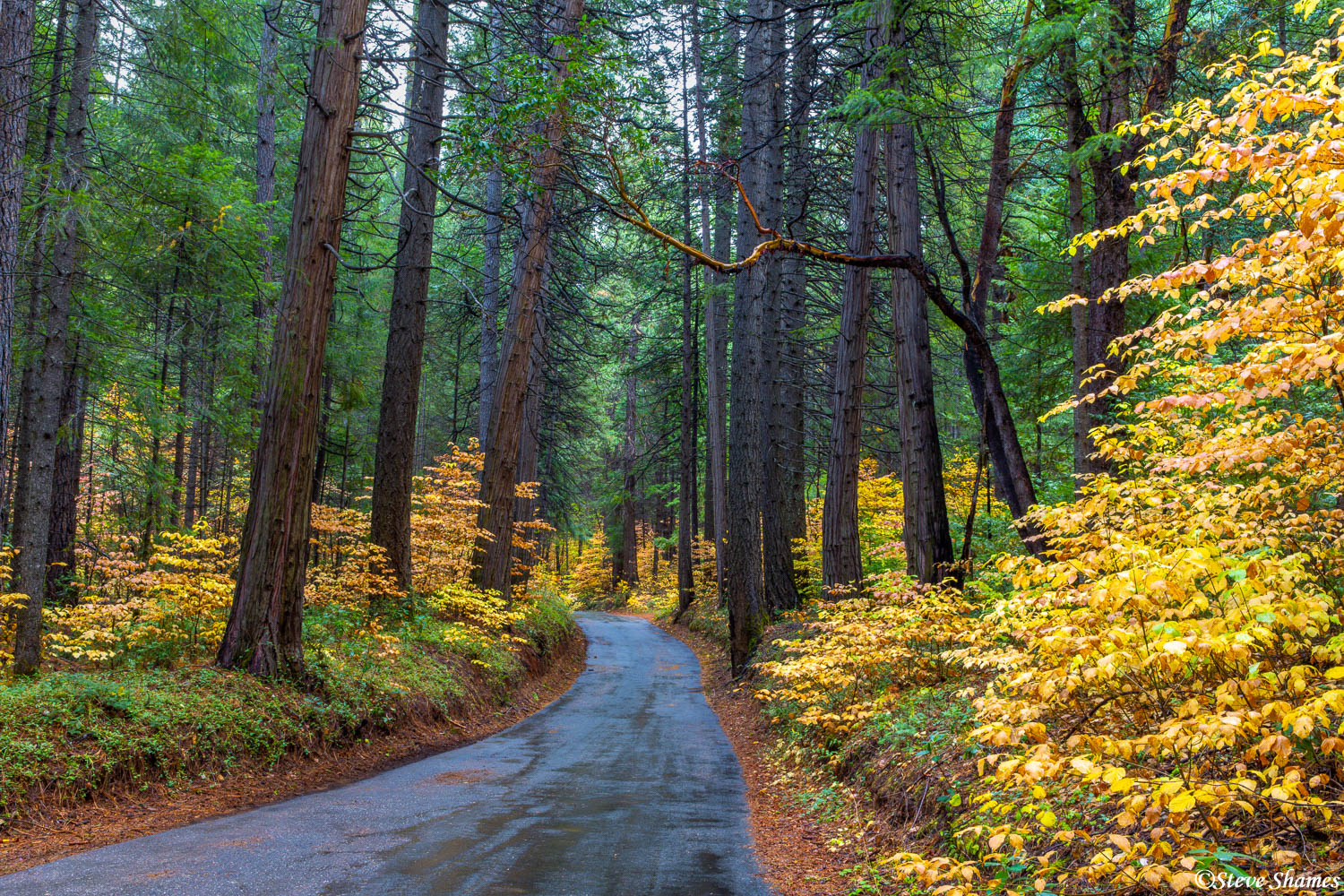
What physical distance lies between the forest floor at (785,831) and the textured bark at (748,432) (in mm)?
2624

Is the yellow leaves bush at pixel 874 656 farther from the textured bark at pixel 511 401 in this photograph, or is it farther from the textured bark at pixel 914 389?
the textured bark at pixel 511 401

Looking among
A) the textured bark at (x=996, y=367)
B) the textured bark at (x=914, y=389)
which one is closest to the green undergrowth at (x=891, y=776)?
the textured bark at (x=996, y=367)

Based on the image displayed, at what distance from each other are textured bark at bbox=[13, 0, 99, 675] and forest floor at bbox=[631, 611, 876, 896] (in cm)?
755

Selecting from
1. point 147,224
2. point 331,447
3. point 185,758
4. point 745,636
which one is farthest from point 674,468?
point 185,758

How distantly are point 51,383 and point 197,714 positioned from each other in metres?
4.55

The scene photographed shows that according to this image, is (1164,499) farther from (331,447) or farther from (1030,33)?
(331,447)

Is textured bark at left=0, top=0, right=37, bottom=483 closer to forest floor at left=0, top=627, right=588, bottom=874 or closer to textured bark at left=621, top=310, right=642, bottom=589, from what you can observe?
forest floor at left=0, top=627, right=588, bottom=874

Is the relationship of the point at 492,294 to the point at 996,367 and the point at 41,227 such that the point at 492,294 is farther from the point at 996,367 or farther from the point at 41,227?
the point at 996,367

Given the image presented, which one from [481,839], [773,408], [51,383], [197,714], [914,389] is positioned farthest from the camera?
[773,408]

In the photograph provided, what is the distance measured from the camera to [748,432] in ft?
46.8

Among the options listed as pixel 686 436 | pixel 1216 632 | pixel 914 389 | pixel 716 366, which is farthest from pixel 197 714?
pixel 686 436

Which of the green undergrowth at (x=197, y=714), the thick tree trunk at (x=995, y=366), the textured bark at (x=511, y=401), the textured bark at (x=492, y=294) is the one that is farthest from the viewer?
the textured bark at (x=492, y=294)

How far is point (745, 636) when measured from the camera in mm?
13742

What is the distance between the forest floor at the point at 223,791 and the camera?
4.78 m
